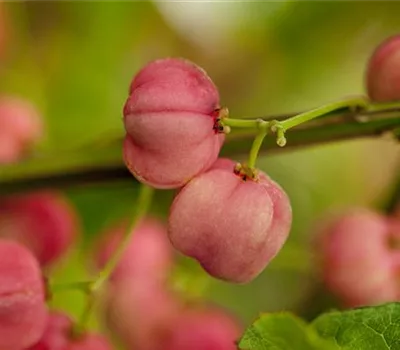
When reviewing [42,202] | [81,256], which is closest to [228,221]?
[42,202]

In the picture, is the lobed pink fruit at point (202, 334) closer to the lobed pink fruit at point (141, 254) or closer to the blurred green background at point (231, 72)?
the lobed pink fruit at point (141, 254)

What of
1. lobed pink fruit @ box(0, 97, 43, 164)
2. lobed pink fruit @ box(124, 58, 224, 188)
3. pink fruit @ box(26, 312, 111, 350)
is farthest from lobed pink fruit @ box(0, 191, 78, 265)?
lobed pink fruit @ box(124, 58, 224, 188)

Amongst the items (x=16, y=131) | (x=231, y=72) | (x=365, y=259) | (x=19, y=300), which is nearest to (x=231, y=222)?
(x=19, y=300)

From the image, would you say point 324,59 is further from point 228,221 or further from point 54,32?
point 228,221

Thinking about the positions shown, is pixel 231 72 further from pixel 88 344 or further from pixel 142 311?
pixel 88 344

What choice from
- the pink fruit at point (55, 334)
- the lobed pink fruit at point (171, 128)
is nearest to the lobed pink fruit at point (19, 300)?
the pink fruit at point (55, 334)

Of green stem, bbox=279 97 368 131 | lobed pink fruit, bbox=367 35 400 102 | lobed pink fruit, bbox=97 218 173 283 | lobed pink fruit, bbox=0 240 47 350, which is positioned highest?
lobed pink fruit, bbox=367 35 400 102

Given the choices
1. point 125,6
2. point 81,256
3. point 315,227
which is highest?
point 125,6

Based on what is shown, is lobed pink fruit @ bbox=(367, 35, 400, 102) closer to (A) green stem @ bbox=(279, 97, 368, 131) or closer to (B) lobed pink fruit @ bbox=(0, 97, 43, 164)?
(A) green stem @ bbox=(279, 97, 368, 131)
